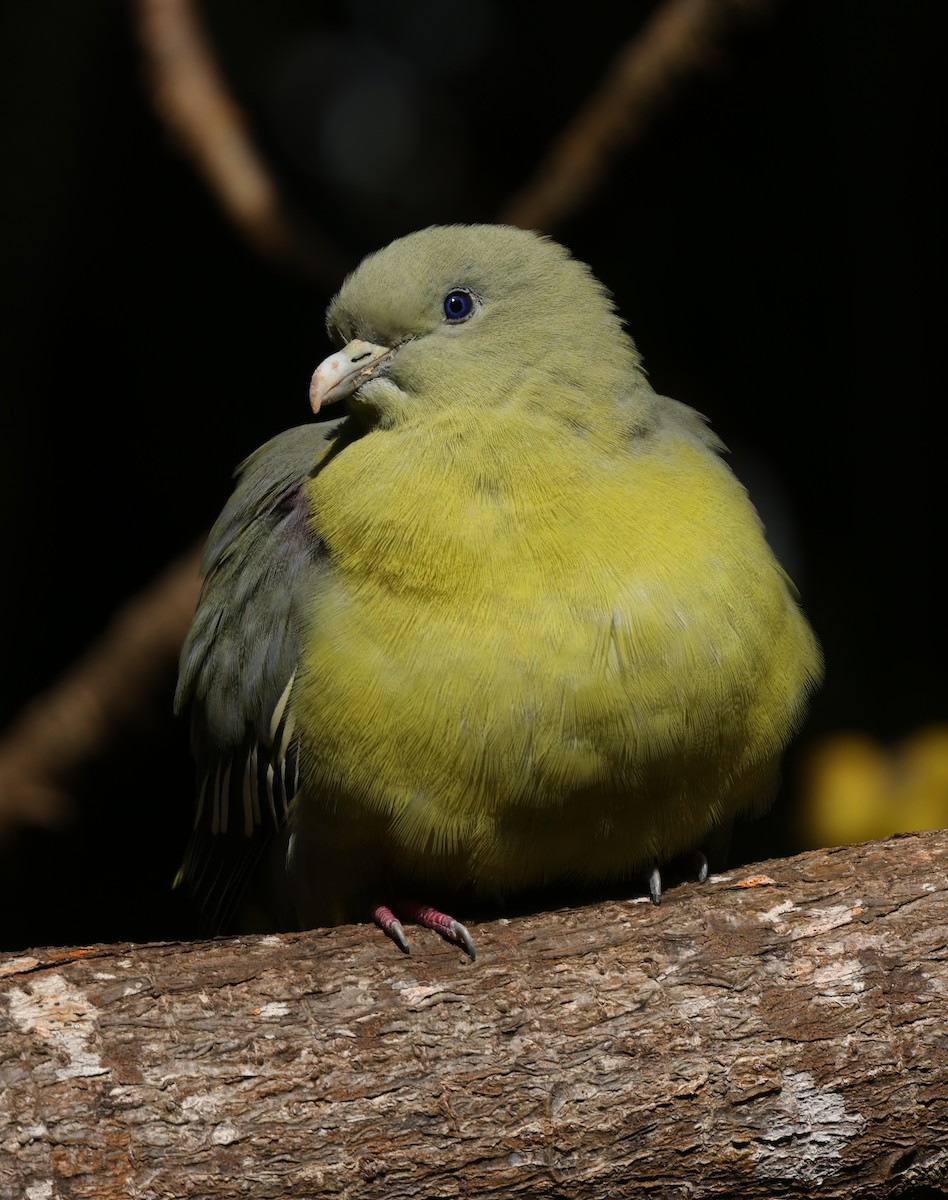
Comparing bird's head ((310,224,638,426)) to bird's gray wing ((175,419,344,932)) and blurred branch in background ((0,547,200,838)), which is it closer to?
bird's gray wing ((175,419,344,932))

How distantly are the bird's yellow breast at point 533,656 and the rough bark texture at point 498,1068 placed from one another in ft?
0.96

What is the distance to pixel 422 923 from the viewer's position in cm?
307

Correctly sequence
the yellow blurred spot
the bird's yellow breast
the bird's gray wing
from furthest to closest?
1. the yellow blurred spot
2. the bird's gray wing
3. the bird's yellow breast

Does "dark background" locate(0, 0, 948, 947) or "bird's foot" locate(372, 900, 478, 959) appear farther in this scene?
"dark background" locate(0, 0, 948, 947)

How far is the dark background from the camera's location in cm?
573

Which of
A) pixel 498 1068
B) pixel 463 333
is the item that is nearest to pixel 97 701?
pixel 463 333

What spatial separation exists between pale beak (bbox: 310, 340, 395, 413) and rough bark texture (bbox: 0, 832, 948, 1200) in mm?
1181

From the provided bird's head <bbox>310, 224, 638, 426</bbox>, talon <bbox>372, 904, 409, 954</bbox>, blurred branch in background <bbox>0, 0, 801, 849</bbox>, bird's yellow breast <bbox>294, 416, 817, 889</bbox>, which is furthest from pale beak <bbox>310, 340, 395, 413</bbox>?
blurred branch in background <bbox>0, 0, 801, 849</bbox>

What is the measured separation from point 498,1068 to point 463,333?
5.14ft

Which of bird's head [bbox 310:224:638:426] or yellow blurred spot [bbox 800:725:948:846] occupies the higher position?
bird's head [bbox 310:224:638:426]

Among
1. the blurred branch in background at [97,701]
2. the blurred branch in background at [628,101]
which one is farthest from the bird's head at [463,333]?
the blurred branch in background at [97,701]

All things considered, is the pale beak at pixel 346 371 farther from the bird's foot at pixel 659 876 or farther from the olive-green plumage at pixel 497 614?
the bird's foot at pixel 659 876

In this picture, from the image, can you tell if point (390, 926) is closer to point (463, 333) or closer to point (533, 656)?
point (533, 656)

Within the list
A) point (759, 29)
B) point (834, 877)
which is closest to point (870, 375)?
point (759, 29)
